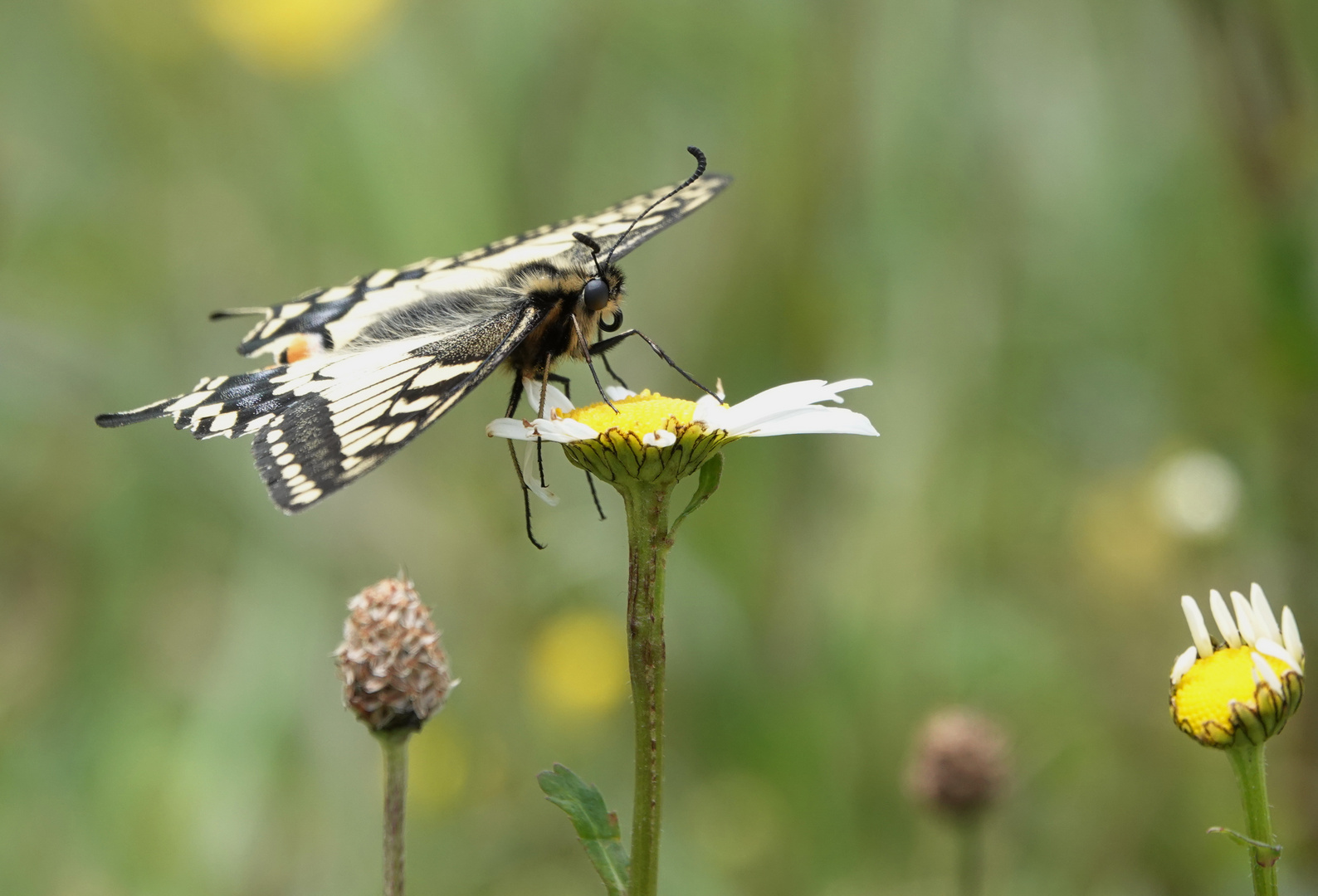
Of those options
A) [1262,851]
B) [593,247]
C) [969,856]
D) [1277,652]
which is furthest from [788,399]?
[969,856]

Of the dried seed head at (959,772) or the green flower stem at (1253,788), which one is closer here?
the green flower stem at (1253,788)

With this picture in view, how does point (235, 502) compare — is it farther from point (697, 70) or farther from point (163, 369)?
point (697, 70)

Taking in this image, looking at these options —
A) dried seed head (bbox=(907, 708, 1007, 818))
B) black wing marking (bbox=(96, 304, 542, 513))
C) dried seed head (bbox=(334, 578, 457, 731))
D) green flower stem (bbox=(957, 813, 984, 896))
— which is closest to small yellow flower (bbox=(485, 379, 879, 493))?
black wing marking (bbox=(96, 304, 542, 513))

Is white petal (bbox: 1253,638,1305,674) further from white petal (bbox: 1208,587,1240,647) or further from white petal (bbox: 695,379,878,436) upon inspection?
white petal (bbox: 695,379,878,436)

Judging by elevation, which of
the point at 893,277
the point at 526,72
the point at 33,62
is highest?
the point at 33,62

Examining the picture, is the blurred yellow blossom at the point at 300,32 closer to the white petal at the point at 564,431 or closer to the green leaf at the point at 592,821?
the white petal at the point at 564,431

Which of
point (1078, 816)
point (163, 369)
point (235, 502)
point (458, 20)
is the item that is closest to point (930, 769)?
point (1078, 816)

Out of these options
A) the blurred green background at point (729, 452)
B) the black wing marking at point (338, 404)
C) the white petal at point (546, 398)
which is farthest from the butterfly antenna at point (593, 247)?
the blurred green background at point (729, 452)

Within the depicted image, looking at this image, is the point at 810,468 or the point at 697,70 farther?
the point at 697,70
